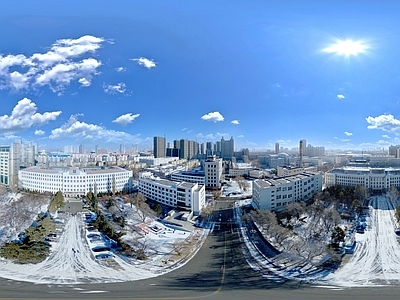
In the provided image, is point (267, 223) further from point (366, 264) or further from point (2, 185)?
point (2, 185)

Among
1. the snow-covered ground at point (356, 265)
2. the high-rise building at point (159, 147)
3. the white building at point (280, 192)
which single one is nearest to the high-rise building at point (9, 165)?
the white building at point (280, 192)

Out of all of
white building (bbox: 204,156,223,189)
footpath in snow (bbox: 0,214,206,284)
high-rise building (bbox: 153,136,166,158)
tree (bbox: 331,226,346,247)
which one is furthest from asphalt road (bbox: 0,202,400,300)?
high-rise building (bbox: 153,136,166,158)

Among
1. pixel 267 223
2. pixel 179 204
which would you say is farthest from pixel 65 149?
pixel 267 223

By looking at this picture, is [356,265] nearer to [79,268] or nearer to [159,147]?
[79,268]

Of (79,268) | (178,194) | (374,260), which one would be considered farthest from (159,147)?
(374,260)

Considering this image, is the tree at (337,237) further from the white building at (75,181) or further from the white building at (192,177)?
the white building at (75,181)
